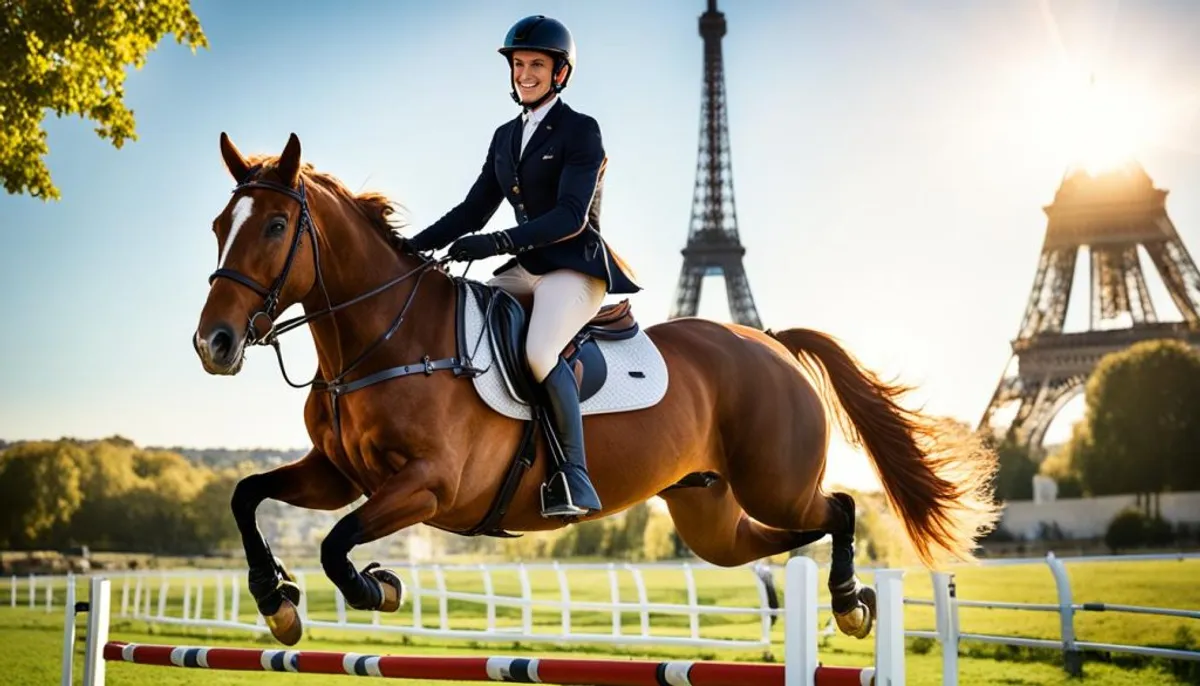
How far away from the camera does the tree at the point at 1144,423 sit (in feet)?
154

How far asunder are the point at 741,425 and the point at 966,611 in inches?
756

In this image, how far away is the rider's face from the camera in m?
5.23

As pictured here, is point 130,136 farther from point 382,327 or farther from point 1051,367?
point 1051,367

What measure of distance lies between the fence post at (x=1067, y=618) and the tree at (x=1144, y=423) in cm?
3886

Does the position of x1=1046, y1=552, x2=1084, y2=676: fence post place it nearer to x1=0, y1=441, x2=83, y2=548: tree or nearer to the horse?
the horse

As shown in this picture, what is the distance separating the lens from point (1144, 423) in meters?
48.4

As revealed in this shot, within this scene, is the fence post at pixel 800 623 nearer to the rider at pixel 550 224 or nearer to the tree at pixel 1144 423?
the rider at pixel 550 224

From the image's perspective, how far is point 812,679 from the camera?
387 cm

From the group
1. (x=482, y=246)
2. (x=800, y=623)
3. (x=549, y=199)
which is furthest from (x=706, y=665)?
(x=549, y=199)

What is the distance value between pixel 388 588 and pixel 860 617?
2.54 metres

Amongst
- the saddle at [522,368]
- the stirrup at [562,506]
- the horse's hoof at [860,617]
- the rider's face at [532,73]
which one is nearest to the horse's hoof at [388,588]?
the saddle at [522,368]

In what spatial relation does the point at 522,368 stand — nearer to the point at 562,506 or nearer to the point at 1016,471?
the point at 562,506

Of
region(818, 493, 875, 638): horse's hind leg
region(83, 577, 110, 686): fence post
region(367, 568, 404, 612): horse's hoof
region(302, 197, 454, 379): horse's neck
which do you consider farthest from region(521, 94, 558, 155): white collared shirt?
region(83, 577, 110, 686): fence post

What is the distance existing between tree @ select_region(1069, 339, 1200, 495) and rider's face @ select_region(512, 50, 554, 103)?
46643 mm
